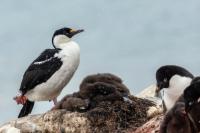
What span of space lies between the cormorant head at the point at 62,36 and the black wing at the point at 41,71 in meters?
0.93

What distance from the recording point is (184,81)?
1182 centimetres

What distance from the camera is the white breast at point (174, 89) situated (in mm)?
11852

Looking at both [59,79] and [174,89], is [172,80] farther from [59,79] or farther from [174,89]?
[59,79]

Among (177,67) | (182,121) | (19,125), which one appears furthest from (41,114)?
(182,121)

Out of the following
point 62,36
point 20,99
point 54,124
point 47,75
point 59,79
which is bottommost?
point 54,124

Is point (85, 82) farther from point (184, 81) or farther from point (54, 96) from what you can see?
point (184, 81)

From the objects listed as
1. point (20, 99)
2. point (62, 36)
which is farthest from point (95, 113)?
point (62, 36)

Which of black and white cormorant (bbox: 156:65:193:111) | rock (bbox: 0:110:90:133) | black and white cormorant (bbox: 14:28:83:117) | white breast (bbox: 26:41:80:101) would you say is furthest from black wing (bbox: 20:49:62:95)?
black and white cormorant (bbox: 156:65:193:111)

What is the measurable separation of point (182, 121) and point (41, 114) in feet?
19.7

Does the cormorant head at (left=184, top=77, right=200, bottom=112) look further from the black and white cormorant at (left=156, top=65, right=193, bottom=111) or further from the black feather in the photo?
the black feather

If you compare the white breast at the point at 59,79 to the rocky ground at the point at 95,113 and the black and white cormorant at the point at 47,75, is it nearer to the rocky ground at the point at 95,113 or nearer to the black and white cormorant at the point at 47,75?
the black and white cormorant at the point at 47,75

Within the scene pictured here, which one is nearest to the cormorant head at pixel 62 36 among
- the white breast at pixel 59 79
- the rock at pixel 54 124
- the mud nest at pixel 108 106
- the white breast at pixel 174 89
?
the white breast at pixel 59 79

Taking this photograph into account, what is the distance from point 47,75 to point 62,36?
1.52 meters

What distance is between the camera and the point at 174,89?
12.1m
